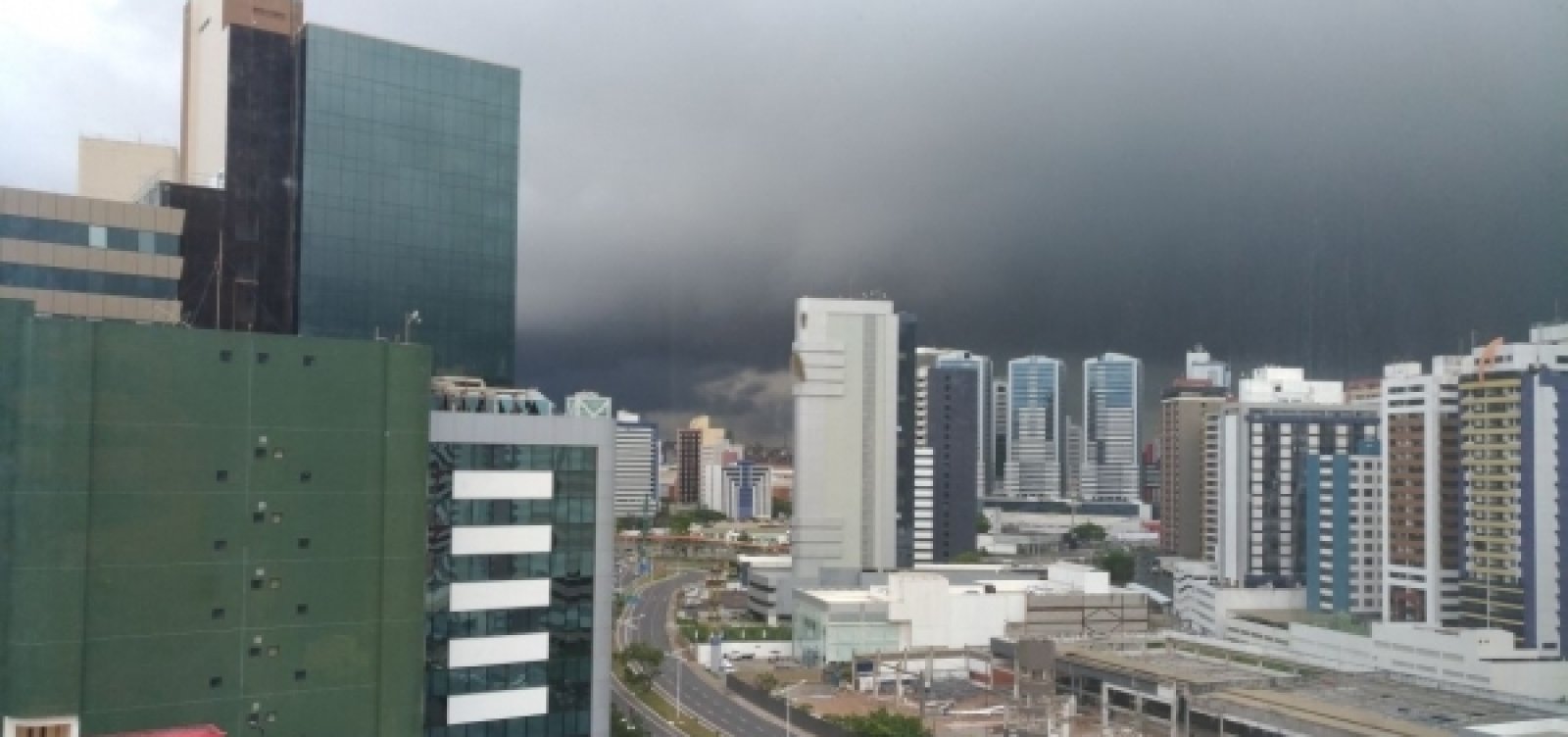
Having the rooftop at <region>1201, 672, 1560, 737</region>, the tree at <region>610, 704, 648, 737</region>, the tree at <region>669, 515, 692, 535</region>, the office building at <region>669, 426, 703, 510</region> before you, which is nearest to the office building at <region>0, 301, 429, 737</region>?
the tree at <region>610, 704, 648, 737</region>

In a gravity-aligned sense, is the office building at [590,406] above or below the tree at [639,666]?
above

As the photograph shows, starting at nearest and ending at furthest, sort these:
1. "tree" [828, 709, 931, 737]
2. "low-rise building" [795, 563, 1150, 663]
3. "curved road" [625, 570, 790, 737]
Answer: "tree" [828, 709, 931, 737], "curved road" [625, 570, 790, 737], "low-rise building" [795, 563, 1150, 663]

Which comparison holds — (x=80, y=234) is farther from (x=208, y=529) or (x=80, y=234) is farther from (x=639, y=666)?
(x=639, y=666)

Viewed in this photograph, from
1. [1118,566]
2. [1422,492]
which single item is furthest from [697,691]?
[1118,566]

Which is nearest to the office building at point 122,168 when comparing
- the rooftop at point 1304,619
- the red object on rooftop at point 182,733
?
the red object on rooftop at point 182,733

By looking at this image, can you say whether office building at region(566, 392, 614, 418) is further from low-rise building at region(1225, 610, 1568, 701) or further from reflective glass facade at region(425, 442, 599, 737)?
low-rise building at region(1225, 610, 1568, 701)

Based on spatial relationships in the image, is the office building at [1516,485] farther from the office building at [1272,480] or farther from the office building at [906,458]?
the office building at [906,458]
